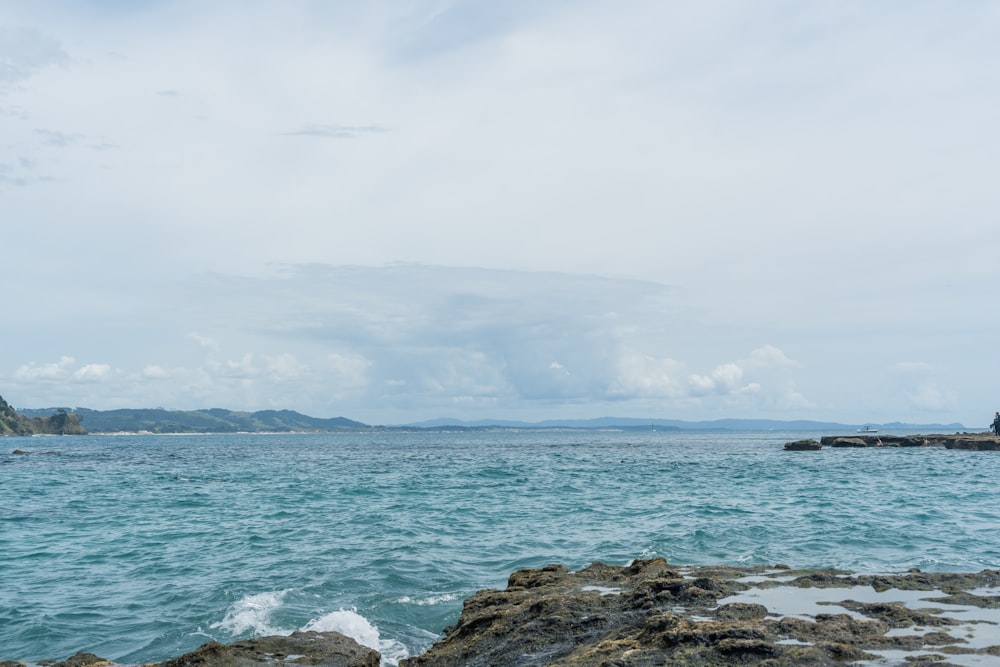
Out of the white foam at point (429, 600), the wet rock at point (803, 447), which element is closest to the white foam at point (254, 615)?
the white foam at point (429, 600)

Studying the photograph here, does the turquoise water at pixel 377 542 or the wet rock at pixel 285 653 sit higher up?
the wet rock at pixel 285 653

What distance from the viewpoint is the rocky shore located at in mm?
8836

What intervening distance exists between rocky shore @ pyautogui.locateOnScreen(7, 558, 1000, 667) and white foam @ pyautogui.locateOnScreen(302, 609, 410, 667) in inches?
46.1

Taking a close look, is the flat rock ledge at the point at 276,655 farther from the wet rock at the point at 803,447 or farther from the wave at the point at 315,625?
the wet rock at the point at 803,447

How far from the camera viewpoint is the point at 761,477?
47.8 meters

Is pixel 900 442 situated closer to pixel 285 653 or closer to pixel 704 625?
pixel 704 625

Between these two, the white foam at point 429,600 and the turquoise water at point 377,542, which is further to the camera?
the white foam at point 429,600

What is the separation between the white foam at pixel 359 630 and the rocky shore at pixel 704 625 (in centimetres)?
117

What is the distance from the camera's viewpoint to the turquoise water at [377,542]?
1569 cm

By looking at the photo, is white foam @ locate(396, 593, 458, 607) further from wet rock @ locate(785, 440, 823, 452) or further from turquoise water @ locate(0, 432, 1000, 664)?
wet rock @ locate(785, 440, 823, 452)

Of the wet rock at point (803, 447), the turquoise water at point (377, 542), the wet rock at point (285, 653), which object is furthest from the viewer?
the wet rock at point (803, 447)

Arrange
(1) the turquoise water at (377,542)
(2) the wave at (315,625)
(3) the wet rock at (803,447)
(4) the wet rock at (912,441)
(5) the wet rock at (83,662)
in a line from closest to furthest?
(5) the wet rock at (83,662) < (2) the wave at (315,625) < (1) the turquoise water at (377,542) < (4) the wet rock at (912,441) < (3) the wet rock at (803,447)

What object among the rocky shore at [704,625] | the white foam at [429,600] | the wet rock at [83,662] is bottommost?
the white foam at [429,600]

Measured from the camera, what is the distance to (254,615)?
15789 mm
